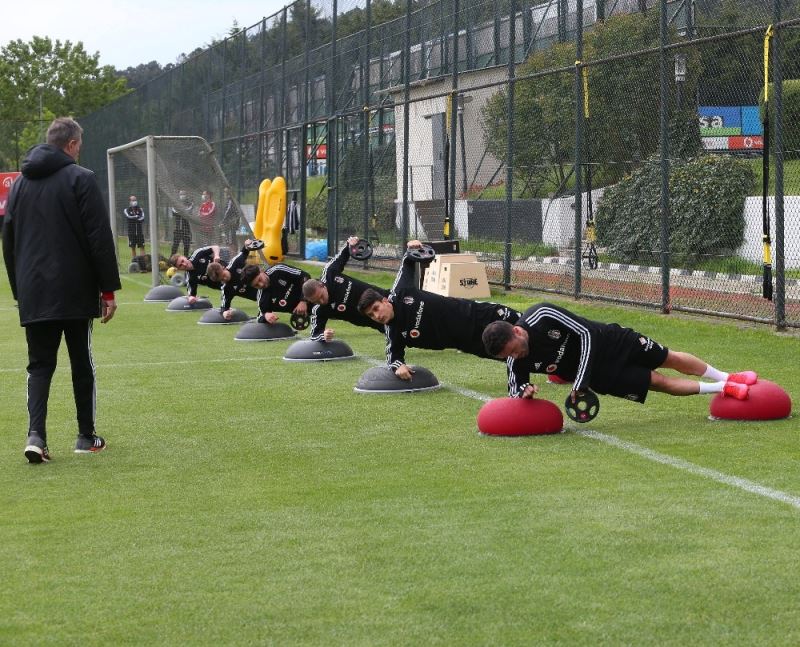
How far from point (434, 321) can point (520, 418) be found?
2403mm

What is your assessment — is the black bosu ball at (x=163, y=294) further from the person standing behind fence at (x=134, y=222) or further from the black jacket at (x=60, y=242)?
the black jacket at (x=60, y=242)

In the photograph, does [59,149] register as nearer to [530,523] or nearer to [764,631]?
[530,523]

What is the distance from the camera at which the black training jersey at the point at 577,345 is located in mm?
8555

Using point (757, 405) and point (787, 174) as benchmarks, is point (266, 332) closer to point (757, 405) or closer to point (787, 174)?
point (787, 174)

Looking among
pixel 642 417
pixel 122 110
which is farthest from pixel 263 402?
pixel 122 110

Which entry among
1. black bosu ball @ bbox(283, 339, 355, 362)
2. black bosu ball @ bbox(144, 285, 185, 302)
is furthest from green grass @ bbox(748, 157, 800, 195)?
black bosu ball @ bbox(144, 285, 185, 302)

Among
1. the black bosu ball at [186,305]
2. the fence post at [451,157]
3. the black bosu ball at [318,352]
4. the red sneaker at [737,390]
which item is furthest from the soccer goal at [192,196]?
the red sneaker at [737,390]

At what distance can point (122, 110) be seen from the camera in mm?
53656

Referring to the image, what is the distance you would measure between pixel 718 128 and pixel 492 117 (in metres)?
5.72

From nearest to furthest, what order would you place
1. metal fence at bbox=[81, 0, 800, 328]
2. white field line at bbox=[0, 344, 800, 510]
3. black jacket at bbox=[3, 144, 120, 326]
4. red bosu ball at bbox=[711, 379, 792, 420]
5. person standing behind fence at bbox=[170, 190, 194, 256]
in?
white field line at bbox=[0, 344, 800, 510], black jacket at bbox=[3, 144, 120, 326], red bosu ball at bbox=[711, 379, 792, 420], metal fence at bbox=[81, 0, 800, 328], person standing behind fence at bbox=[170, 190, 194, 256]

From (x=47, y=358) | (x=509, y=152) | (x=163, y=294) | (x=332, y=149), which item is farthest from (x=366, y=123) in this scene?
(x=47, y=358)

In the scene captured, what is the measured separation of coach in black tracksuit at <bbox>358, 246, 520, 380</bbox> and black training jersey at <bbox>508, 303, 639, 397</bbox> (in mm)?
2019

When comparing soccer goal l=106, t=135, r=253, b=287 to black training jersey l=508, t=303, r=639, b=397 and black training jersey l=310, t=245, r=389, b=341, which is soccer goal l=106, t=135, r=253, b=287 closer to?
black training jersey l=310, t=245, r=389, b=341

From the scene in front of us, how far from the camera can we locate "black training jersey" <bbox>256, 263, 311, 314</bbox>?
51.0 feet
